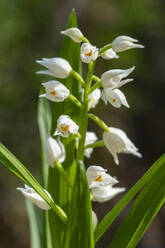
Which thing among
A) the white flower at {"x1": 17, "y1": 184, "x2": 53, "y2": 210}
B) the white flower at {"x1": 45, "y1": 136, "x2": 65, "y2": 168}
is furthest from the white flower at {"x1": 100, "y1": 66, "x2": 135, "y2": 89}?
the white flower at {"x1": 17, "y1": 184, "x2": 53, "y2": 210}

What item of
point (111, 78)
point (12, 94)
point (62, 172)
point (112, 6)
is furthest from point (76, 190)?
point (112, 6)

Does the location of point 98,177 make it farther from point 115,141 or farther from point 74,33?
point 74,33

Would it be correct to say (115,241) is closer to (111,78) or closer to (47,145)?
(47,145)

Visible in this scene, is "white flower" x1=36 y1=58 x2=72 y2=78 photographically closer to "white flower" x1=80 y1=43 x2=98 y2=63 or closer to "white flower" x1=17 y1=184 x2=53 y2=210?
"white flower" x1=80 y1=43 x2=98 y2=63

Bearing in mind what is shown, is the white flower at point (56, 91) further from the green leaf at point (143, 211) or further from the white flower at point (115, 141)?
the green leaf at point (143, 211)

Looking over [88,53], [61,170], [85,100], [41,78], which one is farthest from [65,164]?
[41,78]

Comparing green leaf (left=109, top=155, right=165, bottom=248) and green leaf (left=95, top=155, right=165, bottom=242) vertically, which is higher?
green leaf (left=95, top=155, right=165, bottom=242)
